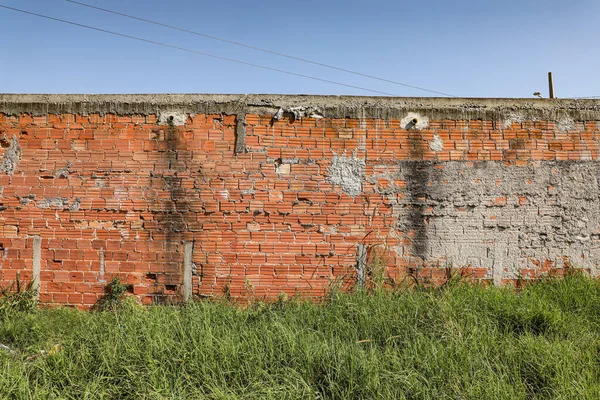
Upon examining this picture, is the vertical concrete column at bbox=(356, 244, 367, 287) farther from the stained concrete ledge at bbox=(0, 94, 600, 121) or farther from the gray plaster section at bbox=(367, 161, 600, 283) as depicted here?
the stained concrete ledge at bbox=(0, 94, 600, 121)

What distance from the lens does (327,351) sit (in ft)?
9.39

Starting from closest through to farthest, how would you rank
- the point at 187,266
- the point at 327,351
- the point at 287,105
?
the point at 327,351, the point at 187,266, the point at 287,105

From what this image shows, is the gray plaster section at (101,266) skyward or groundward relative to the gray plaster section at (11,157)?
groundward

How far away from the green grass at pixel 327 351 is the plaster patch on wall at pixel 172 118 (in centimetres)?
204

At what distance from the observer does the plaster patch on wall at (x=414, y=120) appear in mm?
4406

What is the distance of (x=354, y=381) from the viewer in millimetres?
2598

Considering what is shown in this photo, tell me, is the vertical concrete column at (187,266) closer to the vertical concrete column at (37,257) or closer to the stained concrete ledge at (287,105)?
the stained concrete ledge at (287,105)

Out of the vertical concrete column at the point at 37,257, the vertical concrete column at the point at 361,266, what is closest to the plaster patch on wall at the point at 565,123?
the vertical concrete column at the point at 361,266

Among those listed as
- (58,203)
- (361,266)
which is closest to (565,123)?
(361,266)

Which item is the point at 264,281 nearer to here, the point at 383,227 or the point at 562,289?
the point at 383,227

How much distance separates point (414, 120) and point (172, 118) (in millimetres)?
2747

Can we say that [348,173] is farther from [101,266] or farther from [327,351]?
[101,266]

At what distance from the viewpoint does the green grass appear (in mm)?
2562

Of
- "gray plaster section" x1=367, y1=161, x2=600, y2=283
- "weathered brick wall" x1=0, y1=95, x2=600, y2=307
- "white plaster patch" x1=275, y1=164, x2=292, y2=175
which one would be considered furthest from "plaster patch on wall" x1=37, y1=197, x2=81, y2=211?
"gray plaster section" x1=367, y1=161, x2=600, y2=283
